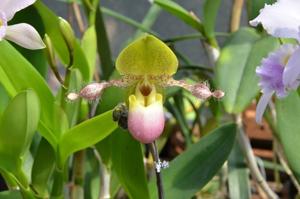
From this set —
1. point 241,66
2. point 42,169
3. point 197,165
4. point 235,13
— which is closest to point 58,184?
point 42,169

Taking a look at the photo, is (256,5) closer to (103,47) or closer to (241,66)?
(241,66)

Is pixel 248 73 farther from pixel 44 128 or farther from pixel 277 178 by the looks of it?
pixel 277 178

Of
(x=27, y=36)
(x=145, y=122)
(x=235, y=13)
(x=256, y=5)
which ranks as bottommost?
(x=145, y=122)

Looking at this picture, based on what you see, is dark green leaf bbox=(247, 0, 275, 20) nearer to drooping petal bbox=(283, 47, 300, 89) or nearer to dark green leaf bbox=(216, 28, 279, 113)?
dark green leaf bbox=(216, 28, 279, 113)

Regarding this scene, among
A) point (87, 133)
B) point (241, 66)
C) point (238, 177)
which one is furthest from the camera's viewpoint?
point (238, 177)

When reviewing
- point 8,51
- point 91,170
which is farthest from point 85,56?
point 91,170

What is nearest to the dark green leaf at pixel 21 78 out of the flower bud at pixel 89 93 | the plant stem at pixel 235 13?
the flower bud at pixel 89 93
